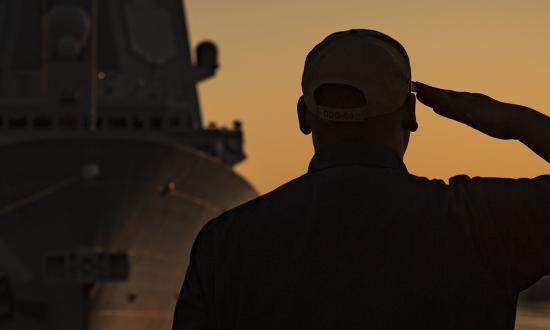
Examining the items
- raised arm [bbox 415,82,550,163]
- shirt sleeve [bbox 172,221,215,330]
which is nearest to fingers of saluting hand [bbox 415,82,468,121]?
raised arm [bbox 415,82,550,163]

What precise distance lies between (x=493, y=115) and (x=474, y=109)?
63 millimetres

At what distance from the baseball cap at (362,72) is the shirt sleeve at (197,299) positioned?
400 mm

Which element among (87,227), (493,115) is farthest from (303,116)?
(87,227)

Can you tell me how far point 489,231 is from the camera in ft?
9.37

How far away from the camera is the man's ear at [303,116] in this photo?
3.12 meters

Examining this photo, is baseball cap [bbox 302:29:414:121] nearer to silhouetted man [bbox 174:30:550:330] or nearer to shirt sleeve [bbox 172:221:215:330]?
silhouetted man [bbox 174:30:550:330]

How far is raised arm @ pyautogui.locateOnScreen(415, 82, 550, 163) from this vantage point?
298 cm

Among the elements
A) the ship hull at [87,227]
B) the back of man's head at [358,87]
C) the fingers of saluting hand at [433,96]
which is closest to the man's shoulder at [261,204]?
the back of man's head at [358,87]

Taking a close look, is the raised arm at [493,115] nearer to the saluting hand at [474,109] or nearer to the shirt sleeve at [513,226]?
the saluting hand at [474,109]

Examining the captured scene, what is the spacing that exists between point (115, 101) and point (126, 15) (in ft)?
30.2

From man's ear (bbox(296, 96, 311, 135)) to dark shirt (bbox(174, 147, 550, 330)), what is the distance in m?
0.21

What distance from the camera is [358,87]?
295 cm

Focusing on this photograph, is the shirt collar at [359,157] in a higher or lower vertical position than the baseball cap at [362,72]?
lower

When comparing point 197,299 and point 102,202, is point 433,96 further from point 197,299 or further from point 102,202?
point 102,202
